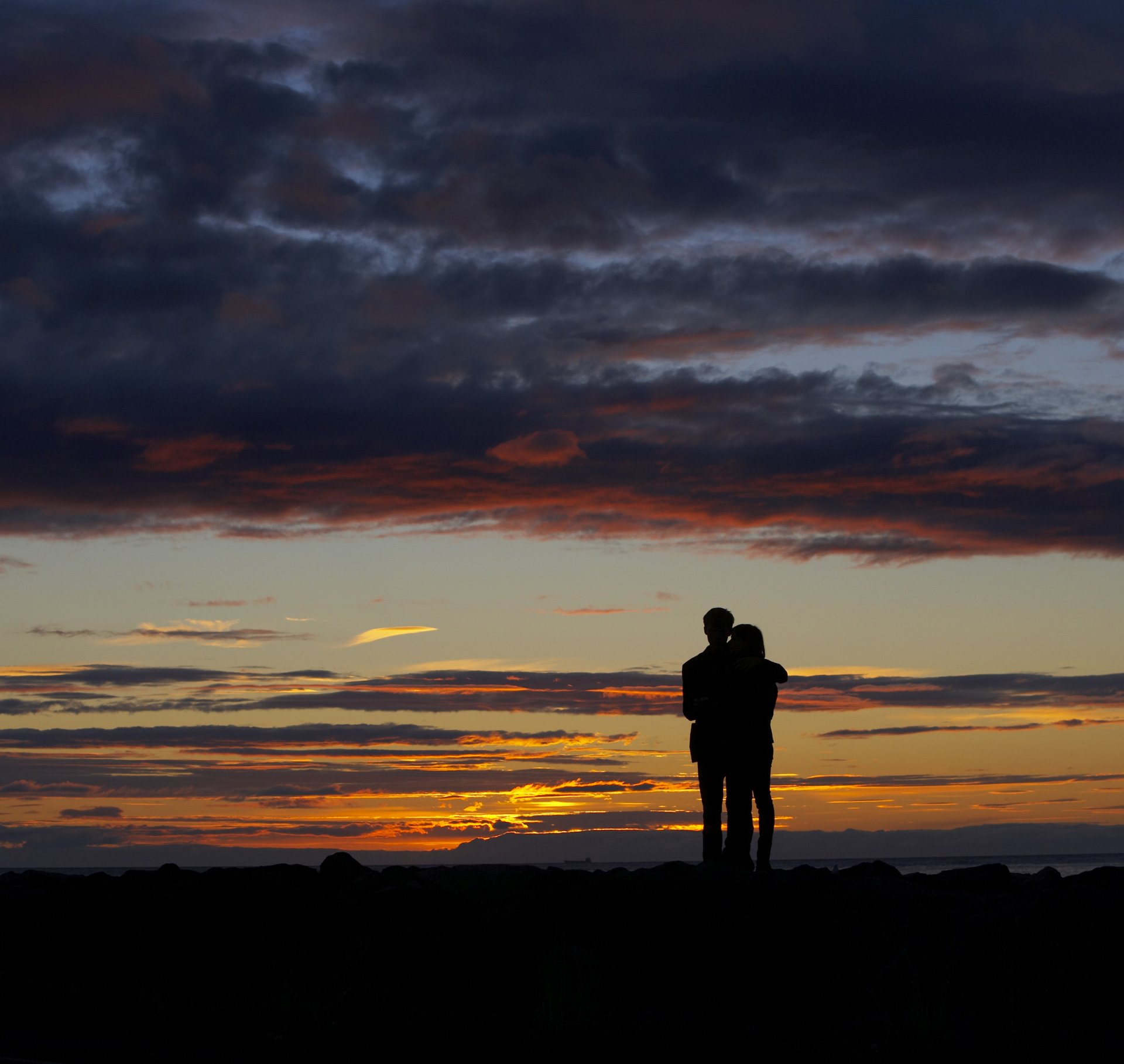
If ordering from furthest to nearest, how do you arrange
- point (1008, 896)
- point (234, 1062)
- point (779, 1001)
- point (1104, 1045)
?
point (1008, 896), point (779, 1001), point (234, 1062), point (1104, 1045)

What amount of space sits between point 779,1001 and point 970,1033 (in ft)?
5.32

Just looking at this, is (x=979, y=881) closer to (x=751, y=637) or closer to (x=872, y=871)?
(x=872, y=871)

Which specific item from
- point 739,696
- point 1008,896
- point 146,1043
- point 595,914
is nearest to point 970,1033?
point 1008,896

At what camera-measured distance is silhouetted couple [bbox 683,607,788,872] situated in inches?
483

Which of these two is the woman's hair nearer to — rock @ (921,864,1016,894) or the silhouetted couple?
the silhouetted couple

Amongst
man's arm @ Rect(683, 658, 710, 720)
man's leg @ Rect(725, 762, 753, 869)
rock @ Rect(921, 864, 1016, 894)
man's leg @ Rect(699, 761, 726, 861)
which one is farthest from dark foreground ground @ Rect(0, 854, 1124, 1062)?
man's arm @ Rect(683, 658, 710, 720)

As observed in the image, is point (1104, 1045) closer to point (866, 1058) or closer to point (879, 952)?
point (866, 1058)

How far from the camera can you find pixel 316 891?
13.0 m

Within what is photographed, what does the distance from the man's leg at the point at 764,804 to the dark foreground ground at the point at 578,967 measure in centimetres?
90

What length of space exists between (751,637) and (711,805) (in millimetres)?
1616

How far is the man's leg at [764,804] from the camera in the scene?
12391 mm

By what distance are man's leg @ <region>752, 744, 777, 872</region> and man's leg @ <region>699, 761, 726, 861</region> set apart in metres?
0.32

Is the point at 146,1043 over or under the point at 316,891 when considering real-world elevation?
under

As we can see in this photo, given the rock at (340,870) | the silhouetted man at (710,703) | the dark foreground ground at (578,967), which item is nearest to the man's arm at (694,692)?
the silhouetted man at (710,703)
